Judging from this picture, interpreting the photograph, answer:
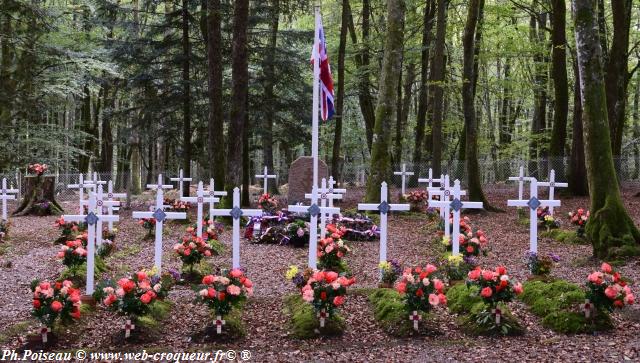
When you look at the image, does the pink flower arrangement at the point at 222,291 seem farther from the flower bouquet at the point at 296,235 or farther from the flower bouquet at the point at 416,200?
the flower bouquet at the point at 416,200

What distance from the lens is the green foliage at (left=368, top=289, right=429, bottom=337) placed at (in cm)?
577

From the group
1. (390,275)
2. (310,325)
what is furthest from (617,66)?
(310,325)

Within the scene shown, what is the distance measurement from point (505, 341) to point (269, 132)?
15.3 m

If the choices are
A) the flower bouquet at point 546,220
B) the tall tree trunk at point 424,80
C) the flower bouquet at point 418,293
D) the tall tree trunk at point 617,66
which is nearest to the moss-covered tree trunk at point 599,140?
the flower bouquet at point 546,220

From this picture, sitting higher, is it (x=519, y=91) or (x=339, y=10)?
(x=339, y=10)

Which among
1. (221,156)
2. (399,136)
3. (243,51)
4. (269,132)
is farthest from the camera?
(399,136)

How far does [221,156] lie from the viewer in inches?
589

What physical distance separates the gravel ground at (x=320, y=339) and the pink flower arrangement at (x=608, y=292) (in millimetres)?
312

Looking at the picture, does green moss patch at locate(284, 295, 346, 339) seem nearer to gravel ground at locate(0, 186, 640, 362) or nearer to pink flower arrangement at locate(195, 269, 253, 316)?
gravel ground at locate(0, 186, 640, 362)

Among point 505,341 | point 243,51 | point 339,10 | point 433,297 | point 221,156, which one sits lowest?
point 505,341

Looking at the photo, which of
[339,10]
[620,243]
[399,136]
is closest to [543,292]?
[620,243]

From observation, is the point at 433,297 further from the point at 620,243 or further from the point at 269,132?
the point at 269,132

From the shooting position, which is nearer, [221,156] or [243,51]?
[243,51]

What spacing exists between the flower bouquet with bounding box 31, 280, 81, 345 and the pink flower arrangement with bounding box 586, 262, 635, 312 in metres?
5.11
